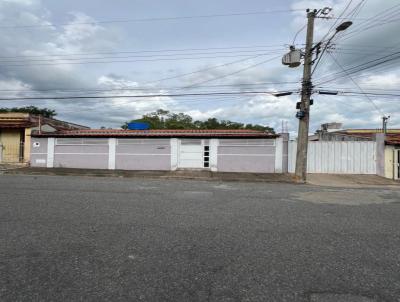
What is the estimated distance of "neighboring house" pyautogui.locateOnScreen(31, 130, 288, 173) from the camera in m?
20.4

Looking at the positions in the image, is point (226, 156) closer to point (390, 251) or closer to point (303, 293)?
point (390, 251)

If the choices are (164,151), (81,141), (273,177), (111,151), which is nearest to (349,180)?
(273,177)

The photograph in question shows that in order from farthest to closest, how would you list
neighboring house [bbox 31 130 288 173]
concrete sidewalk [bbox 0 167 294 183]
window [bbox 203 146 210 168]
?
window [bbox 203 146 210 168] → neighboring house [bbox 31 130 288 173] → concrete sidewalk [bbox 0 167 294 183]

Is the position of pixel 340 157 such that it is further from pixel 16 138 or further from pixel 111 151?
pixel 16 138

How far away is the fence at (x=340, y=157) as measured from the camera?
19875 millimetres

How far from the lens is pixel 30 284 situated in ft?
10.9

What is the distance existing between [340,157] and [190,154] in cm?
1017

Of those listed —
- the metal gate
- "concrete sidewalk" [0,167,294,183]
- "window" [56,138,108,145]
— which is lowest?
"concrete sidewalk" [0,167,294,183]

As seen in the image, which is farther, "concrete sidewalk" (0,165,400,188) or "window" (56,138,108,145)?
"window" (56,138,108,145)

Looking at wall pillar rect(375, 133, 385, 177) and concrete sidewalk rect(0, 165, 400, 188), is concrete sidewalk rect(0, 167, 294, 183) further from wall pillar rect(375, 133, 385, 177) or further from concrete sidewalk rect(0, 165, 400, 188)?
wall pillar rect(375, 133, 385, 177)

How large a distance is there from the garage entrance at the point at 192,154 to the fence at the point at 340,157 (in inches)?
233

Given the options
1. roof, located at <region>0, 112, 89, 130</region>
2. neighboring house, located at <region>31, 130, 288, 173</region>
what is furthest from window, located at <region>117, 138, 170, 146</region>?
roof, located at <region>0, 112, 89, 130</region>

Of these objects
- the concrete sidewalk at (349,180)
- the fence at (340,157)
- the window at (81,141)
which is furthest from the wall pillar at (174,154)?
the concrete sidewalk at (349,180)

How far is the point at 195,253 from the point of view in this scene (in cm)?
441
